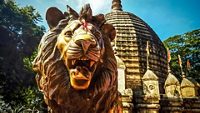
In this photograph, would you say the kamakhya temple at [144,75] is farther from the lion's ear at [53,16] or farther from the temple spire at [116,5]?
the lion's ear at [53,16]

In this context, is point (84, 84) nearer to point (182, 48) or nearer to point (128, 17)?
point (128, 17)

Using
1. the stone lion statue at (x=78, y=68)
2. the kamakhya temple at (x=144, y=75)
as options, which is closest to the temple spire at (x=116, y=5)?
the kamakhya temple at (x=144, y=75)

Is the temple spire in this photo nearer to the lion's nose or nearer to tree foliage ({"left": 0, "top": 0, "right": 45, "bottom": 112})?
tree foliage ({"left": 0, "top": 0, "right": 45, "bottom": 112})

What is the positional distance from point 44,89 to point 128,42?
15095 mm

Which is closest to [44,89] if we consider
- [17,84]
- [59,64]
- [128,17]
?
[59,64]

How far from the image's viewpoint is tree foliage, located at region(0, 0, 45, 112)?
1288 centimetres

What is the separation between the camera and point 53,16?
2.42 metres

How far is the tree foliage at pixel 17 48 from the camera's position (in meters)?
12.9

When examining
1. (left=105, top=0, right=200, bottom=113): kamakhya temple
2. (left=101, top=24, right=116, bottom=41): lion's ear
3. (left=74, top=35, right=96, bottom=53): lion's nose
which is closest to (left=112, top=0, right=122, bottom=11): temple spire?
(left=105, top=0, right=200, bottom=113): kamakhya temple

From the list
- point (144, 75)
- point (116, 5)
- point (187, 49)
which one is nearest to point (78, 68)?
point (144, 75)

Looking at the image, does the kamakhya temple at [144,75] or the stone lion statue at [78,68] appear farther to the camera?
the kamakhya temple at [144,75]

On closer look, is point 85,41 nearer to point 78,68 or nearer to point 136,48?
point 78,68

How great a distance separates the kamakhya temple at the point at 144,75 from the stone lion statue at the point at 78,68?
8.19m

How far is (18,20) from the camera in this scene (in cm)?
1606
